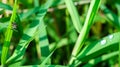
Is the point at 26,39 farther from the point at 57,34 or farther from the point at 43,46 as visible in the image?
the point at 57,34

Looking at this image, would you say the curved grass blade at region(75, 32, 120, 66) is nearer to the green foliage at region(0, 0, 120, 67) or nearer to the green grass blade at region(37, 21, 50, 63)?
the green foliage at region(0, 0, 120, 67)

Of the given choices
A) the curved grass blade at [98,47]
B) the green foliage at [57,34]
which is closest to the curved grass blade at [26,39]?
the green foliage at [57,34]

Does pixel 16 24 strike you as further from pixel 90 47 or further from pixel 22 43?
pixel 90 47

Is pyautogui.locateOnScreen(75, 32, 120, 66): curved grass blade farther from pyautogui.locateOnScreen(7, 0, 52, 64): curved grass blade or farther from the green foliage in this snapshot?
pyautogui.locateOnScreen(7, 0, 52, 64): curved grass blade

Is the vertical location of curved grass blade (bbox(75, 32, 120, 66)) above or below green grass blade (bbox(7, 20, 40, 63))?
below

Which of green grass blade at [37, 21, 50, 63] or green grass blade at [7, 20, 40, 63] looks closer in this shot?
green grass blade at [7, 20, 40, 63]

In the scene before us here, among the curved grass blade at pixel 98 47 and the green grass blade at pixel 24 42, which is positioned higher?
the green grass blade at pixel 24 42

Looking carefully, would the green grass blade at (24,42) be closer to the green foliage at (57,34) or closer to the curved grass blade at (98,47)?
the green foliage at (57,34)

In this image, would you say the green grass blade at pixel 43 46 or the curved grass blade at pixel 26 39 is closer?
the curved grass blade at pixel 26 39

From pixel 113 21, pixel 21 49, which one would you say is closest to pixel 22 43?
pixel 21 49

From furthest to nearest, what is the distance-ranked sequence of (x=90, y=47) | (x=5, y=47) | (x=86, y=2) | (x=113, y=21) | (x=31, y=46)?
1. (x=31, y=46)
2. (x=86, y=2)
3. (x=113, y=21)
4. (x=90, y=47)
5. (x=5, y=47)

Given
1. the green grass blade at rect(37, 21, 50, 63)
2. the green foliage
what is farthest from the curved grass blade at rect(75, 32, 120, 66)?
the green grass blade at rect(37, 21, 50, 63)
